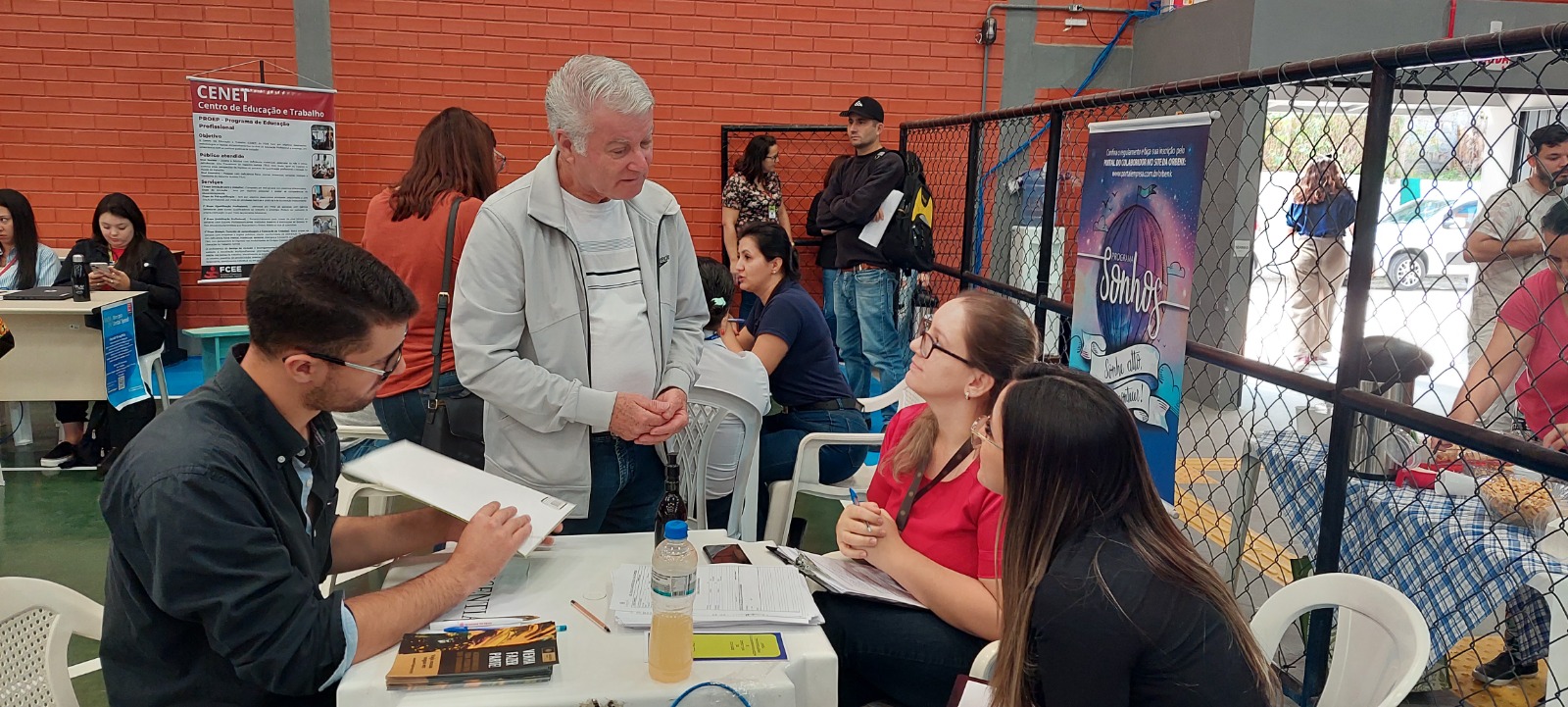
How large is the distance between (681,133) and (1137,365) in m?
4.66

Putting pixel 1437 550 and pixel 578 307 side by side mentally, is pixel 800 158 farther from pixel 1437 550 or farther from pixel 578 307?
pixel 1437 550

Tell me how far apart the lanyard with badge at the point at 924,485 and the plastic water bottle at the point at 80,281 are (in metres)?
4.15

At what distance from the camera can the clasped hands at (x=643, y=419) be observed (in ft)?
6.80

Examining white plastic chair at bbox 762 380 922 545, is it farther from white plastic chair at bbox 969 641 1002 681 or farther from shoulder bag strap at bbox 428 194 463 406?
white plastic chair at bbox 969 641 1002 681

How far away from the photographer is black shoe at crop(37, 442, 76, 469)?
4.78m

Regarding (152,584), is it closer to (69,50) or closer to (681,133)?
(681,133)

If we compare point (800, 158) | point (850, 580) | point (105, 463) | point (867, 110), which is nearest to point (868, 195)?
point (867, 110)

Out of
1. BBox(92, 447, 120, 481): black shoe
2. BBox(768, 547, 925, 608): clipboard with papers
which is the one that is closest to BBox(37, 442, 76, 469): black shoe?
BBox(92, 447, 120, 481): black shoe

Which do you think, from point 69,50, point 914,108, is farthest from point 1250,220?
point 69,50

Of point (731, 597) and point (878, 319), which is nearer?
point (731, 597)

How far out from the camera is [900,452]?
204 cm

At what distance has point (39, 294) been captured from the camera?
14.9 ft

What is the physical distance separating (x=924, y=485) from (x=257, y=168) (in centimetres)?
483

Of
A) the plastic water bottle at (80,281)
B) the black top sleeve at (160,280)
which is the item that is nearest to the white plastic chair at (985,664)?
the plastic water bottle at (80,281)
